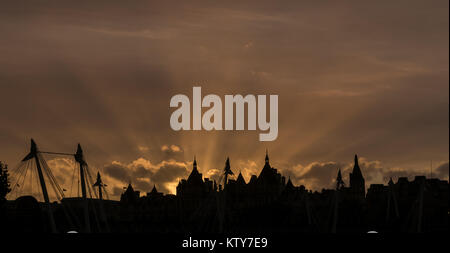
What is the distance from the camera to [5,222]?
177 meters

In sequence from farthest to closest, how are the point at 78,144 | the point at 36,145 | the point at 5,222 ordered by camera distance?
the point at 5,222 < the point at 78,144 < the point at 36,145
